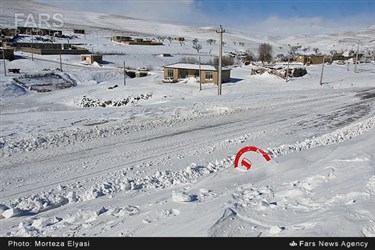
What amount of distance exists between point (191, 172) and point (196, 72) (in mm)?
42052

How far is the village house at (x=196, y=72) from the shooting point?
4803 centimetres

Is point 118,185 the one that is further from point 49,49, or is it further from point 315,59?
point 49,49

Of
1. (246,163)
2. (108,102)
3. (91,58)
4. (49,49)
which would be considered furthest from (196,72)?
(49,49)

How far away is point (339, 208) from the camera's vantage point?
6.27 meters

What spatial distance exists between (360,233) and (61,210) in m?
5.76

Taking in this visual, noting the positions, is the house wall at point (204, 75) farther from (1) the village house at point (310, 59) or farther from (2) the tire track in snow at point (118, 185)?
(2) the tire track in snow at point (118, 185)

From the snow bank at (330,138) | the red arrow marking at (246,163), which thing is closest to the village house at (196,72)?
the snow bank at (330,138)

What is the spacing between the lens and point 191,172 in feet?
31.5

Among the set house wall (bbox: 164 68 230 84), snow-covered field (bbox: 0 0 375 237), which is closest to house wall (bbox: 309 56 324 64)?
house wall (bbox: 164 68 230 84)

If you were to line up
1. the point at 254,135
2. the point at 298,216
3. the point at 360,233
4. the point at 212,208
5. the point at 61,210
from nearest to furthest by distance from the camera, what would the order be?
1. the point at 360,233
2. the point at 298,216
3. the point at 212,208
4. the point at 61,210
5. the point at 254,135

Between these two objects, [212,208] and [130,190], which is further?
[130,190]

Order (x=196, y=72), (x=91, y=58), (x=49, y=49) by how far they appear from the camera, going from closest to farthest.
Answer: (x=196, y=72) < (x=91, y=58) < (x=49, y=49)
